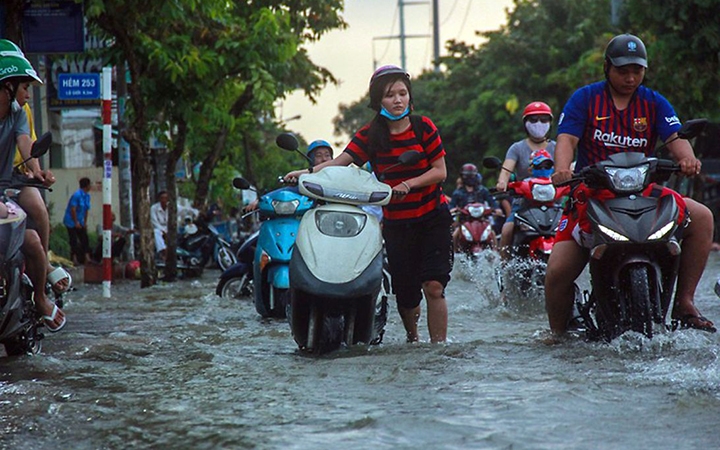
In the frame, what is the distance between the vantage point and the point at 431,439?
13.6ft

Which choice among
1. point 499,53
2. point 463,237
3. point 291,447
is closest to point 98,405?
point 291,447

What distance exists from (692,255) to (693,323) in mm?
335

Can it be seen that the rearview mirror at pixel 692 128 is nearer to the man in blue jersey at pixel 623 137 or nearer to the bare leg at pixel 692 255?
the man in blue jersey at pixel 623 137

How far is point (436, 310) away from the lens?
7086 mm

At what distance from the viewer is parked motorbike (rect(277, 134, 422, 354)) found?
6.59 meters

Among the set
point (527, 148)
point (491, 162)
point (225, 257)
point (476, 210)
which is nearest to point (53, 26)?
point (476, 210)

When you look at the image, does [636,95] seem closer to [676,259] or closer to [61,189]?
[676,259]

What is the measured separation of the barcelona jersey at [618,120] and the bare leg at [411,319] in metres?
1.36

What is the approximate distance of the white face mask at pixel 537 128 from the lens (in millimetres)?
10703

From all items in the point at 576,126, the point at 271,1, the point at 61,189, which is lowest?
the point at 61,189

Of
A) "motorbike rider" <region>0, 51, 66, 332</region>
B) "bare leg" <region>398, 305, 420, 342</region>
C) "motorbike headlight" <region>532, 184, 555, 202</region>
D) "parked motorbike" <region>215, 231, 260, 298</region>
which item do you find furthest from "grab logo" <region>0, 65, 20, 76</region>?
"parked motorbike" <region>215, 231, 260, 298</region>

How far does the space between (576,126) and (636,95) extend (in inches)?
13.6

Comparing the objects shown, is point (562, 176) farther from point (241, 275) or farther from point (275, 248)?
point (241, 275)

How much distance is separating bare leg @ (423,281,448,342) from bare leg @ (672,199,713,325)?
125 cm
